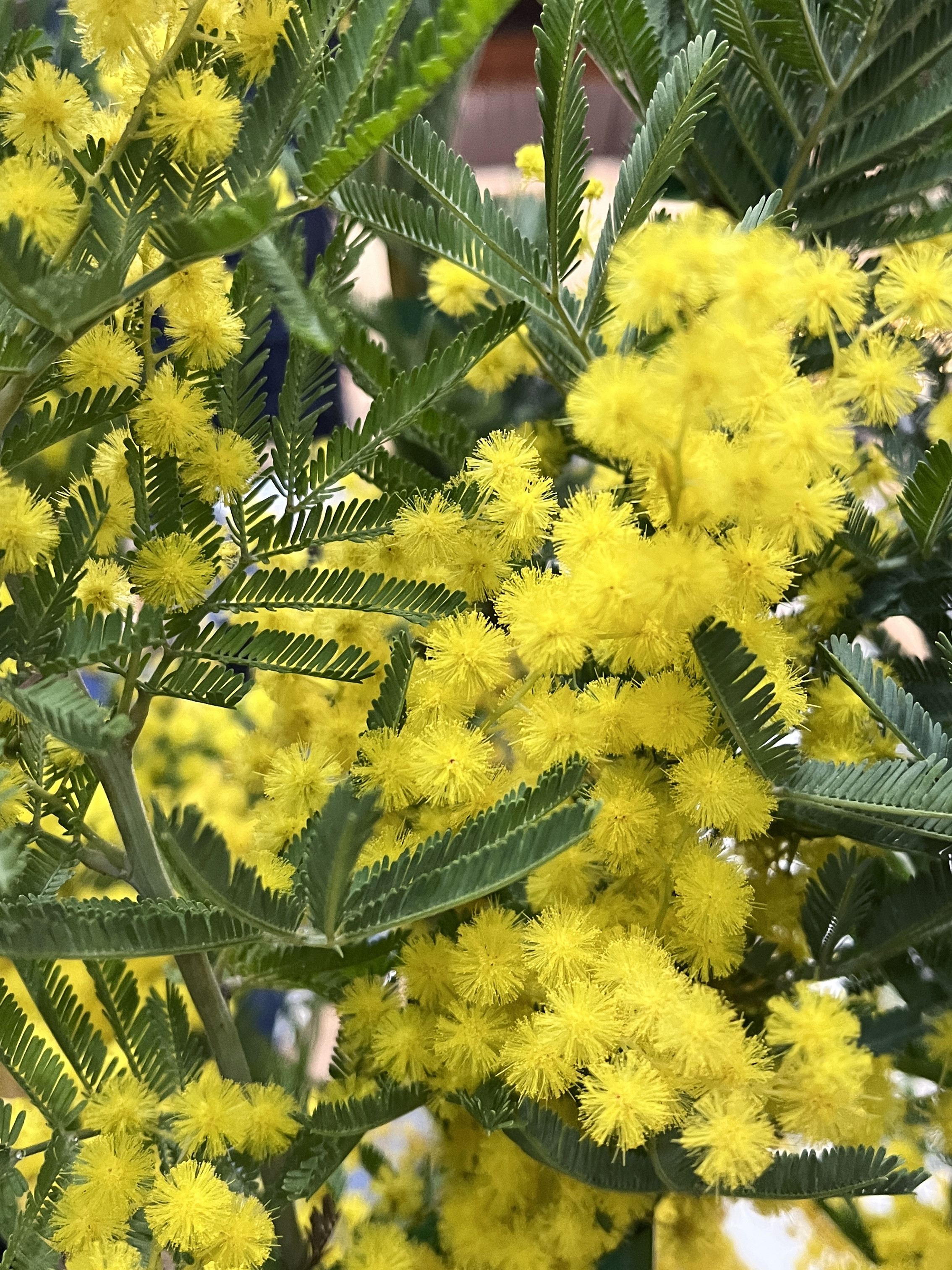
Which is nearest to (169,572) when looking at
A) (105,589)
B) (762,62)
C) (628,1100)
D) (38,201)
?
(105,589)

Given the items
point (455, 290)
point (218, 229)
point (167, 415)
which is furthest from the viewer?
point (455, 290)

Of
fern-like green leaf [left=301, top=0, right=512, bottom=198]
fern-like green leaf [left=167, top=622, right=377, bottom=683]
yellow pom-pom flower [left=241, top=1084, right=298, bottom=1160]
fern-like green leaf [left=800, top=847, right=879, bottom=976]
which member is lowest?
fern-like green leaf [left=800, top=847, right=879, bottom=976]

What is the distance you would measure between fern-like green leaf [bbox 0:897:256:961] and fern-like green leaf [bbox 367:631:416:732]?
107 mm

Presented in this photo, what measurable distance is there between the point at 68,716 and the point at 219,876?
78mm

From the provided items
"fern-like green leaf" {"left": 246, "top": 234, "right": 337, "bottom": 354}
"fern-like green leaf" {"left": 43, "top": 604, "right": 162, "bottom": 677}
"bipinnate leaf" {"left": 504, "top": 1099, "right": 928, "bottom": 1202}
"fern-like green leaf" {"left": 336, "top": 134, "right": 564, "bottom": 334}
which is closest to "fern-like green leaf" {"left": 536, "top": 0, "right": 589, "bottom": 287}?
"fern-like green leaf" {"left": 336, "top": 134, "right": 564, "bottom": 334}

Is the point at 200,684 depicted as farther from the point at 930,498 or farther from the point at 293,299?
the point at 930,498

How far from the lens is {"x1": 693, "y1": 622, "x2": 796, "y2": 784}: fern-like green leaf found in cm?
33

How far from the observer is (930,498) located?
43 centimetres

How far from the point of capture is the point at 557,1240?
0.45m

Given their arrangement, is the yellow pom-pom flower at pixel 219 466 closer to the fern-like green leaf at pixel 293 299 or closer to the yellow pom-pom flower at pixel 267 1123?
the fern-like green leaf at pixel 293 299

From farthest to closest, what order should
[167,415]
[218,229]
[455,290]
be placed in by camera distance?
[455,290], [167,415], [218,229]

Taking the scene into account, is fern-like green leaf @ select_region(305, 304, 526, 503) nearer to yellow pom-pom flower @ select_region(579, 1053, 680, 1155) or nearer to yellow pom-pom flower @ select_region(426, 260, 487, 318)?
yellow pom-pom flower @ select_region(426, 260, 487, 318)

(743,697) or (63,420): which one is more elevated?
(63,420)

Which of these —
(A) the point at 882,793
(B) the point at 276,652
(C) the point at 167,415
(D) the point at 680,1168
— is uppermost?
(C) the point at 167,415
